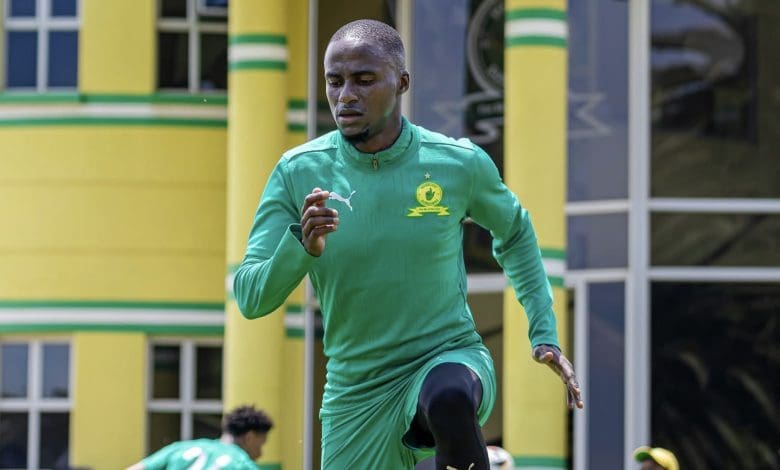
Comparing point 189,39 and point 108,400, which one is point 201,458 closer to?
point 108,400

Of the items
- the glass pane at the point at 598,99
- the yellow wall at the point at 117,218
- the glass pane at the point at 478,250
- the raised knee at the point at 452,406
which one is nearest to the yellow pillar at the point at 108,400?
the yellow wall at the point at 117,218

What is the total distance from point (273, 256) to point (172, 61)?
1269 centimetres

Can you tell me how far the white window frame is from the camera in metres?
19.6

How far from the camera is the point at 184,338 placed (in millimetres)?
19781

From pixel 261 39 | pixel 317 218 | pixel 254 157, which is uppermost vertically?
pixel 261 39

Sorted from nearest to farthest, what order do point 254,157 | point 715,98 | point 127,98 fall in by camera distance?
point 715,98, point 254,157, point 127,98


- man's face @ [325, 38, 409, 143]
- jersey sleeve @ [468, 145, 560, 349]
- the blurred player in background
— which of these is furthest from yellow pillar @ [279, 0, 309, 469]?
man's face @ [325, 38, 409, 143]

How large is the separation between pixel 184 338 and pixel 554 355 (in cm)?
1236

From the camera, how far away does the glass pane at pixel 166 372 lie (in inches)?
776

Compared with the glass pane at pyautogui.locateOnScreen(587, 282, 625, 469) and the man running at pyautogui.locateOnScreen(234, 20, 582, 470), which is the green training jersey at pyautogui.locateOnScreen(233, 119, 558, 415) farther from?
the glass pane at pyautogui.locateOnScreen(587, 282, 625, 469)

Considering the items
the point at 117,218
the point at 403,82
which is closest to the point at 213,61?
the point at 117,218

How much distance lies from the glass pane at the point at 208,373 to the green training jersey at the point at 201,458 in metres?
6.86

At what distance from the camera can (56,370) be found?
19688 millimetres

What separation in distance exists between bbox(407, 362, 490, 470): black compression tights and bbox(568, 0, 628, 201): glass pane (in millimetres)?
10652
